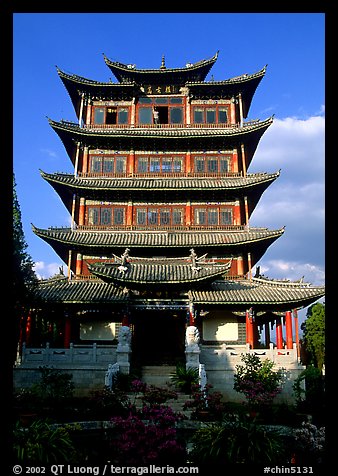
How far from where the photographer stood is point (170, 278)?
25.0 m

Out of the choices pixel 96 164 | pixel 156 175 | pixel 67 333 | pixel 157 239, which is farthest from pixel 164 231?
pixel 67 333

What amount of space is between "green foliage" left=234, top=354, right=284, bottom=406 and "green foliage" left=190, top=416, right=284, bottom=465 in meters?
5.09

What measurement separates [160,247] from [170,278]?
348 cm

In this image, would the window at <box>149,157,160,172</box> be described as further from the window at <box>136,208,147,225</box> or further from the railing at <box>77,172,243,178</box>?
the window at <box>136,208,147,225</box>

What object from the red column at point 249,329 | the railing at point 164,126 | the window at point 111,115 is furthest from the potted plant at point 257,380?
the window at point 111,115

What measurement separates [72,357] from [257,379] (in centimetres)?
937

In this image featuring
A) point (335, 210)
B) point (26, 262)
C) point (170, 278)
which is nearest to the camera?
point (335, 210)

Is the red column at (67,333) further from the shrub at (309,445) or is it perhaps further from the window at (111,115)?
the window at (111,115)

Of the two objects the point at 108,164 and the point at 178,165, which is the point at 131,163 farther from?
the point at 178,165

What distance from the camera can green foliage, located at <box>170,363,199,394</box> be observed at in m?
20.1

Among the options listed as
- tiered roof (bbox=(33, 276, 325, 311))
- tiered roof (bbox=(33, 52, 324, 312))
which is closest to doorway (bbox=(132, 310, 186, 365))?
tiered roof (bbox=(33, 276, 325, 311))

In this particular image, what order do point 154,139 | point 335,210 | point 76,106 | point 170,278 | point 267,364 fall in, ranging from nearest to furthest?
point 335,210
point 267,364
point 170,278
point 154,139
point 76,106
